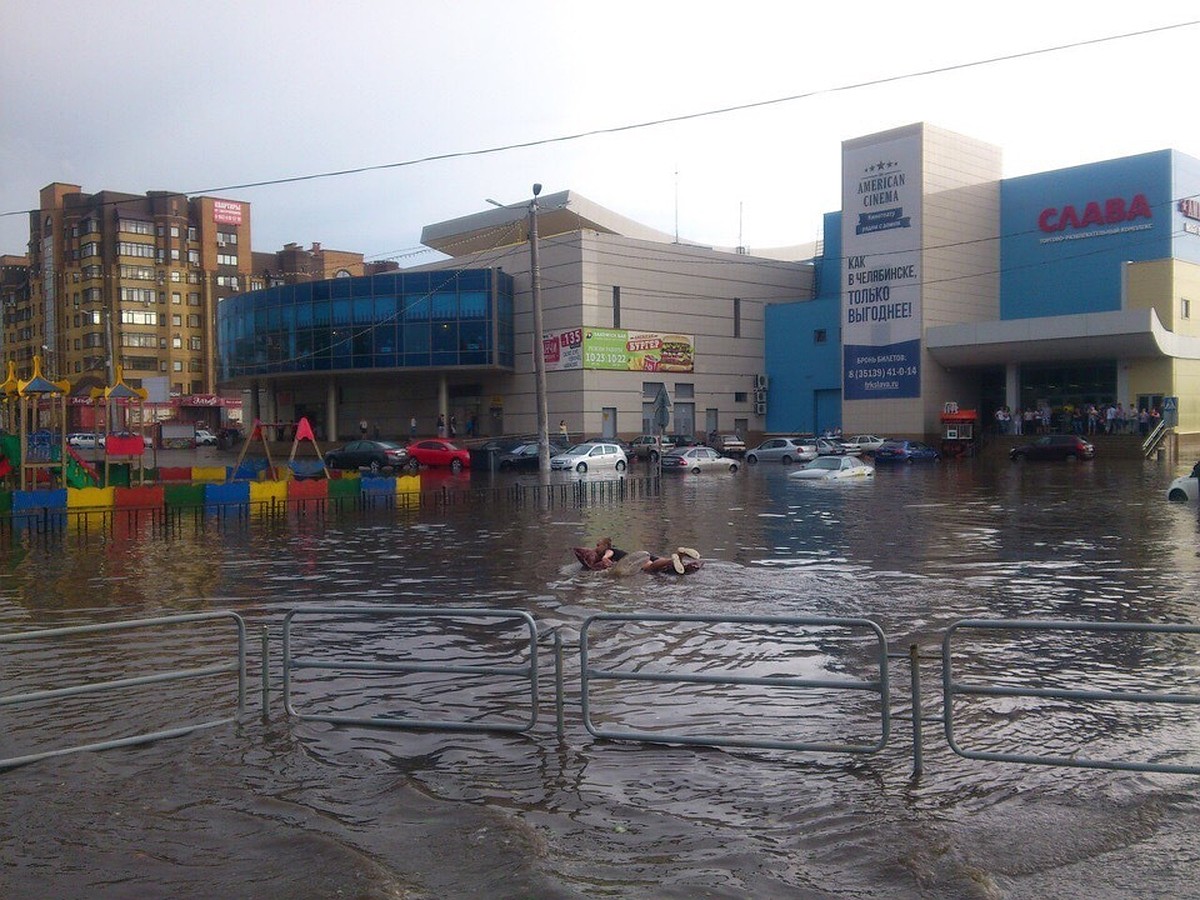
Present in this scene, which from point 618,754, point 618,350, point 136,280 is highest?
point 136,280

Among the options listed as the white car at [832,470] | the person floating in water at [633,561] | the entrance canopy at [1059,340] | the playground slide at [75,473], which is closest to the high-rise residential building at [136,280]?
the entrance canopy at [1059,340]

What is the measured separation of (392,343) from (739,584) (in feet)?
175

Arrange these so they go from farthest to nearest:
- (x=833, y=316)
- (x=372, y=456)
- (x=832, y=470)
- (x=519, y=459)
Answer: (x=833, y=316), (x=519, y=459), (x=372, y=456), (x=832, y=470)

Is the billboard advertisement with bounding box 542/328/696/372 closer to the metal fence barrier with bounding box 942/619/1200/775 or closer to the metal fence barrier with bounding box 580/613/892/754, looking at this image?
the metal fence barrier with bounding box 580/613/892/754

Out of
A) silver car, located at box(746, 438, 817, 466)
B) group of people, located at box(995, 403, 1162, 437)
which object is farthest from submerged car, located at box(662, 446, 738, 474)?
group of people, located at box(995, 403, 1162, 437)

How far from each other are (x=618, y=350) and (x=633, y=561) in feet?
162

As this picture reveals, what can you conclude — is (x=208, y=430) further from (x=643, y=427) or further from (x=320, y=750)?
(x=320, y=750)

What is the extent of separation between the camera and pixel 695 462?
47.1 metres

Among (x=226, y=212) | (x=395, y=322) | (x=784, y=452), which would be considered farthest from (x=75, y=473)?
(x=226, y=212)

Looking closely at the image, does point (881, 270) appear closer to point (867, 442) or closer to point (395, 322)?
point (867, 442)

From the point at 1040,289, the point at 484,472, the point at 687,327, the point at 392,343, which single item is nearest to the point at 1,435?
the point at 484,472

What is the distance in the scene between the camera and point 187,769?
6996 millimetres

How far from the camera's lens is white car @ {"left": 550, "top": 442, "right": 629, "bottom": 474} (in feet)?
152

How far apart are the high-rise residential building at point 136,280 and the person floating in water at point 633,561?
100899mm
